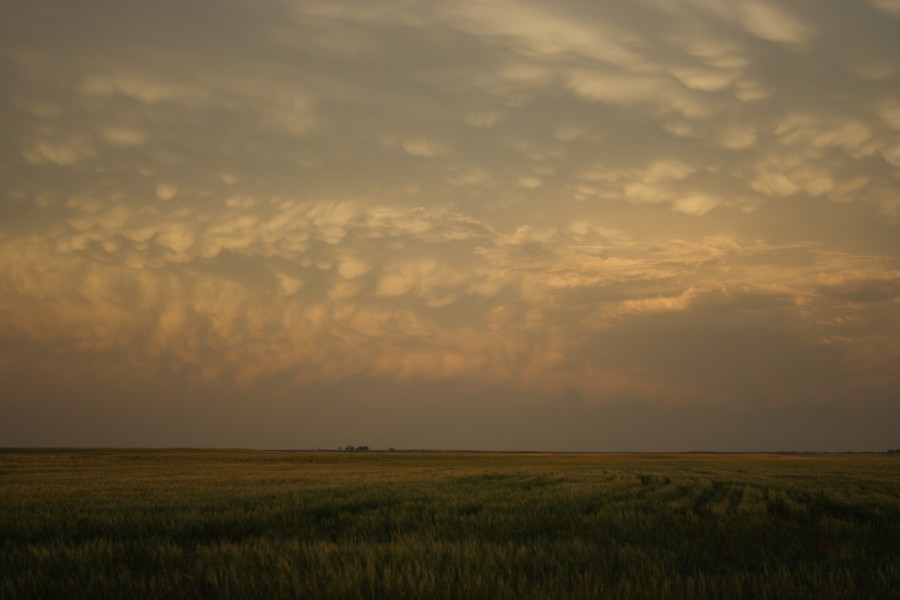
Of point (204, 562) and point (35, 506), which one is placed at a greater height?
point (204, 562)

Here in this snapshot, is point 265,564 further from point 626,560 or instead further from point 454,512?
point 454,512

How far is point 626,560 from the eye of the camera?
670 cm

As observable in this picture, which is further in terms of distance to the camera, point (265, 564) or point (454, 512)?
point (454, 512)

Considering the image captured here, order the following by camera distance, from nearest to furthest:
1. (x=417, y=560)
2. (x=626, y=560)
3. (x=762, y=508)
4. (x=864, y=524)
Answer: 1. (x=417, y=560)
2. (x=626, y=560)
3. (x=864, y=524)
4. (x=762, y=508)

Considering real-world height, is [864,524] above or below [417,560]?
below

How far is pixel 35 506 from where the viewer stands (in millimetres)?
13461

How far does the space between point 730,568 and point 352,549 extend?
14.0 feet

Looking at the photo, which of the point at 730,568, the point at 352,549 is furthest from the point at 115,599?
the point at 730,568

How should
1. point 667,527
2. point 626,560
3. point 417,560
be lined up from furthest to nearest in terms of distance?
1. point 667,527
2. point 626,560
3. point 417,560

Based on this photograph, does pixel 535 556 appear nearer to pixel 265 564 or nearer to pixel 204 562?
pixel 265 564

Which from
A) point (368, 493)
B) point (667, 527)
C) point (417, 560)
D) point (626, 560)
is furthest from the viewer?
point (368, 493)

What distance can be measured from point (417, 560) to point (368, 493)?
33.2 ft

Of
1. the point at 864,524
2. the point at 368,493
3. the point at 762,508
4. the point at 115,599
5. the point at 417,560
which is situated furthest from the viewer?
the point at 368,493

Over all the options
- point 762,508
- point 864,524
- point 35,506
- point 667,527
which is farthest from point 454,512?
point 35,506
